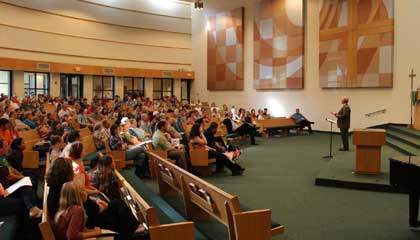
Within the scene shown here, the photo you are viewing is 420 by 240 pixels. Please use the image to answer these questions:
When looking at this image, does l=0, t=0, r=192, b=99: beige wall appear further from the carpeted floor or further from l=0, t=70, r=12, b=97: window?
the carpeted floor

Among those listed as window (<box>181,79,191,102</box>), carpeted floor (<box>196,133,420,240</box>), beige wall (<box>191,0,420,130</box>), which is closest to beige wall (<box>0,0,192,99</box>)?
window (<box>181,79,191,102</box>)

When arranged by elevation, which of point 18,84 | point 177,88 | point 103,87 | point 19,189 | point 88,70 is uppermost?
point 88,70

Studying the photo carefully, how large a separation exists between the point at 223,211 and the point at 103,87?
57.2ft

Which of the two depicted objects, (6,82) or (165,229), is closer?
(165,229)

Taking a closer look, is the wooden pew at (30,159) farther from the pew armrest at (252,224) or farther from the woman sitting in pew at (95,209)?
the pew armrest at (252,224)

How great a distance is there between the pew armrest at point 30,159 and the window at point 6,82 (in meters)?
10.5

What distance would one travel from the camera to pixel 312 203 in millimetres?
5469

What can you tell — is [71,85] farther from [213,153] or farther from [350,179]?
[350,179]

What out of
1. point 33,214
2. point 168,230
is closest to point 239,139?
point 33,214

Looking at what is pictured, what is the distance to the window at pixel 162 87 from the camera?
21984 mm

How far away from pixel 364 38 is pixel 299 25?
2884mm

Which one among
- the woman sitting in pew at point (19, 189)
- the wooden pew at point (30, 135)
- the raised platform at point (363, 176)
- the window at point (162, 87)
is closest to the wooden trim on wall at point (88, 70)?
the window at point (162, 87)

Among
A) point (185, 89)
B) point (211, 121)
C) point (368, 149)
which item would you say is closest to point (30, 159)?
point (368, 149)

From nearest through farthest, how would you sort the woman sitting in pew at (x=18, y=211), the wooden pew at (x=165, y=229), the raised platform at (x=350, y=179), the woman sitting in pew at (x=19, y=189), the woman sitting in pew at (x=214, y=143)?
the wooden pew at (x=165, y=229)
the woman sitting in pew at (x=18, y=211)
the woman sitting in pew at (x=19, y=189)
the raised platform at (x=350, y=179)
the woman sitting in pew at (x=214, y=143)
